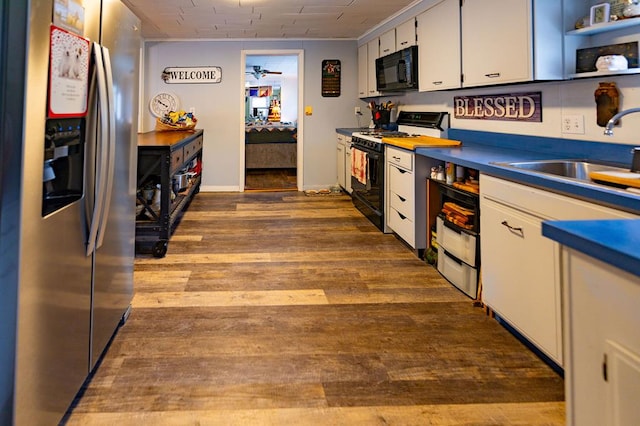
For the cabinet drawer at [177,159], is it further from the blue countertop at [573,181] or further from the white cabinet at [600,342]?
the white cabinet at [600,342]

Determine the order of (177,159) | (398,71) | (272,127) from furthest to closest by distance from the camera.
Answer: (272,127) < (398,71) < (177,159)

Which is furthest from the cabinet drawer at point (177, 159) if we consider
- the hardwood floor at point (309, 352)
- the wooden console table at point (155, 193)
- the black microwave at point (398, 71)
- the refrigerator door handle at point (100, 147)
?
the black microwave at point (398, 71)

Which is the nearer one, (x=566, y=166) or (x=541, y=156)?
(x=566, y=166)

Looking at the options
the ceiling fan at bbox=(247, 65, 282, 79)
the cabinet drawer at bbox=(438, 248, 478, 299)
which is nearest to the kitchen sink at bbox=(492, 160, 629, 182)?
the cabinet drawer at bbox=(438, 248, 478, 299)

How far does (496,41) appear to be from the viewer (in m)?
2.71

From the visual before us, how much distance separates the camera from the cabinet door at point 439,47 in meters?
3.32

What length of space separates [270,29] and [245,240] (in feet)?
10.2

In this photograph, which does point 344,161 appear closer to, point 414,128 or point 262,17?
point 414,128

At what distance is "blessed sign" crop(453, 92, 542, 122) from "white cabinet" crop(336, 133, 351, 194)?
6.78ft

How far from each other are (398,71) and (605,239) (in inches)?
157

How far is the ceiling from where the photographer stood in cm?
443

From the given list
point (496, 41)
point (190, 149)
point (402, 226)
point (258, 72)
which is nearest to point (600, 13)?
point (496, 41)

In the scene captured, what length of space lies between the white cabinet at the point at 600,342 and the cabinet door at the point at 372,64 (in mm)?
4919

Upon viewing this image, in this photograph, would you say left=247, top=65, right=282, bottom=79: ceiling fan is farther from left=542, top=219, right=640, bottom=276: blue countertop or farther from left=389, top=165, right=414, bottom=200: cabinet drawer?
Answer: left=542, top=219, right=640, bottom=276: blue countertop
